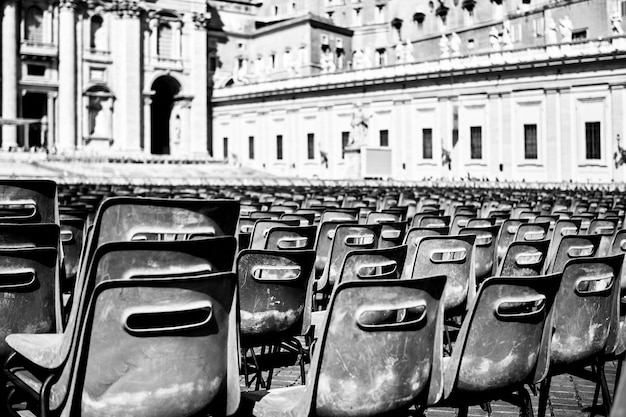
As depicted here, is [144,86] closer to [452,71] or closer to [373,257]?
[452,71]

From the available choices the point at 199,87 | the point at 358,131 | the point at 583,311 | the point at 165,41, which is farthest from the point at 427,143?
the point at 583,311

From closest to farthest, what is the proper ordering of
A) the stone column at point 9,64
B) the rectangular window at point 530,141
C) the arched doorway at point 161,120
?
the rectangular window at point 530,141
the stone column at point 9,64
the arched doorway at point 161,120

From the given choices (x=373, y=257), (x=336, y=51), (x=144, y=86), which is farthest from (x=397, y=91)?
(x=373, y=257)

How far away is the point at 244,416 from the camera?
3.72m

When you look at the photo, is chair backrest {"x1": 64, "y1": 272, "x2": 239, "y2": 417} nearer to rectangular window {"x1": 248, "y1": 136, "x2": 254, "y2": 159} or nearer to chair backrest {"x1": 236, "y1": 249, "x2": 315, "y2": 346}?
chair backrest {"x1": 236, "y1": 249, "x2": 315, "y2": 346}

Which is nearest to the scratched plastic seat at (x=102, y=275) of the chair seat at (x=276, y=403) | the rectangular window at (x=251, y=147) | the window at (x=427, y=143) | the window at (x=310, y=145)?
the chair seat at (x=276, y=403)

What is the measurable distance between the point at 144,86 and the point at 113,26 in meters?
5.88

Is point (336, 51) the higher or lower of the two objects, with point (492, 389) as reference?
higher

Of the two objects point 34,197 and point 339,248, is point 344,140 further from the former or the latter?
point 34,197

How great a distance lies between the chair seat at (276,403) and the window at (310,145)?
55582 mm

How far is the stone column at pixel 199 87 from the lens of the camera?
68188 mm

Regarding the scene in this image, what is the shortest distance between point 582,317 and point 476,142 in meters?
45.7

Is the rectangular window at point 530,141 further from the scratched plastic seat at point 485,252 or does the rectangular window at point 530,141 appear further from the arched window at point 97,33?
the scratched plastic seat at point 485,252

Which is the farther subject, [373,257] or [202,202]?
[373,257]
